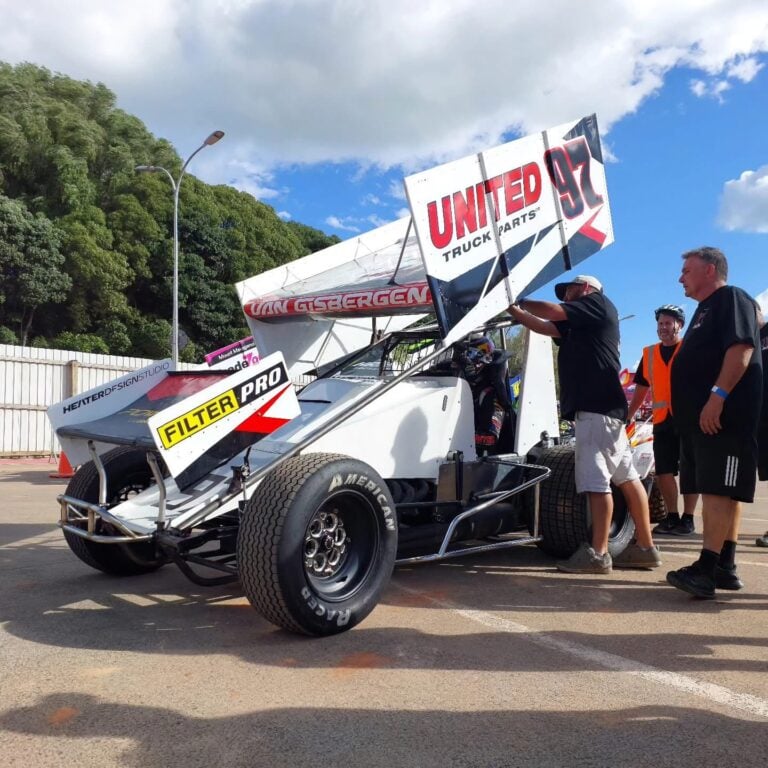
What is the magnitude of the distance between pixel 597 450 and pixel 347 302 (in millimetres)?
1941

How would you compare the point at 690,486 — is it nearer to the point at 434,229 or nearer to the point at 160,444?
the point at 434,229

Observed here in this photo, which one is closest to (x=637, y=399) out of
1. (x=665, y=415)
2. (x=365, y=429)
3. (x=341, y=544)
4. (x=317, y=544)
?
(x=665, y=415)

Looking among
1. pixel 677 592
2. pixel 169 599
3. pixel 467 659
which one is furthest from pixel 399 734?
pixel 677 592

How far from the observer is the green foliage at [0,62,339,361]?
29.5 metres

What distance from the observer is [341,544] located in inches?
138

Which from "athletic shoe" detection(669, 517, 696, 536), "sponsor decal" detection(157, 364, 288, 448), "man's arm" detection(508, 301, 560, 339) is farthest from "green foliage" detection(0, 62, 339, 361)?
"sponsor decal" detection(157, 364, 288, 448)

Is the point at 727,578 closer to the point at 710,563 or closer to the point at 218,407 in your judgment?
the point at 710,563

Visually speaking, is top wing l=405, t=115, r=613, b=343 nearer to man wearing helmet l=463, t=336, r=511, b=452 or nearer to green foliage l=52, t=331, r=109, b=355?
man wearing helmet l=463, t=336, r=511, b=452

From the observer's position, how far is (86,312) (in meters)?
31.5

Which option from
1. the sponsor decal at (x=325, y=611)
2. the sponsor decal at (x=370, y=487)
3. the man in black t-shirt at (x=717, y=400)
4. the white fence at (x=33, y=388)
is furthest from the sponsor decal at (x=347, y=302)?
the white fence at (x=33, y=388)

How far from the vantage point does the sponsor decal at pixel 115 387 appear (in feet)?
13.2

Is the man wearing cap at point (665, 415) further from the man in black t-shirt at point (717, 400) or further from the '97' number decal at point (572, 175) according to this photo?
the man in black t-shirt at point (717, 400)

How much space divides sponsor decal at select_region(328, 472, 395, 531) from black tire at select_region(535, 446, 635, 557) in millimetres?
1568

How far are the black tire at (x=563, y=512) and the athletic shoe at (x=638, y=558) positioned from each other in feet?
0.20
